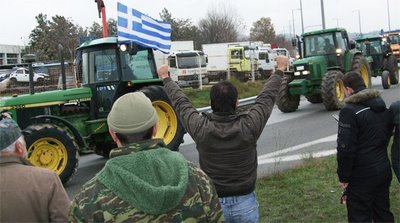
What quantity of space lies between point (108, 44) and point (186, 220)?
760cm

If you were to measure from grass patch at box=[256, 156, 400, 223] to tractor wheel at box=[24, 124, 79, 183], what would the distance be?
315 centimetres

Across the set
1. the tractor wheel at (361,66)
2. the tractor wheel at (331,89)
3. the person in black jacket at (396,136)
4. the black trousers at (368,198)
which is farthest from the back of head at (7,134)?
the tractor wheel at (361,66)

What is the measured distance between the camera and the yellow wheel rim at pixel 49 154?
8.05 metres

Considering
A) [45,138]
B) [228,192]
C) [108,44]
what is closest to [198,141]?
[228,192]

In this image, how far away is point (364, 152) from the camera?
4.10 m

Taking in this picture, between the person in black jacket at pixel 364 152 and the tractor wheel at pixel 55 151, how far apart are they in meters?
5.15

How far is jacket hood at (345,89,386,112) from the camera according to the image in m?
4.08

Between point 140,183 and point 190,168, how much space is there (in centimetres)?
28

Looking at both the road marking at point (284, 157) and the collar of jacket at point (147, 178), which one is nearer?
the collar of jacket at point (147, 178)

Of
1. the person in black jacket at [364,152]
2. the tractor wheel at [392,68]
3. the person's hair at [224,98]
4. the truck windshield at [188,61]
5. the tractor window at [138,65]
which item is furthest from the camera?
the truck windshield at [188,61]

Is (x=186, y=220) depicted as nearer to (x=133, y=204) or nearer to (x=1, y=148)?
(x=133, y=204)

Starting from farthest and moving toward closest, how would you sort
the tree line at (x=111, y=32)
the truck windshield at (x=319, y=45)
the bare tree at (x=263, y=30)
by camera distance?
the bare tree at (x=263, y=30) → the tree line at (x=111, y=32) → the truck windshield at (x=319, y=45)

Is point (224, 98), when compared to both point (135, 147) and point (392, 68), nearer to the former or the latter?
point (135, 147)

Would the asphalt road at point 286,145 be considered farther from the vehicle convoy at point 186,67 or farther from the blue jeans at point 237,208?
the vehicle convoy at point 186,67
